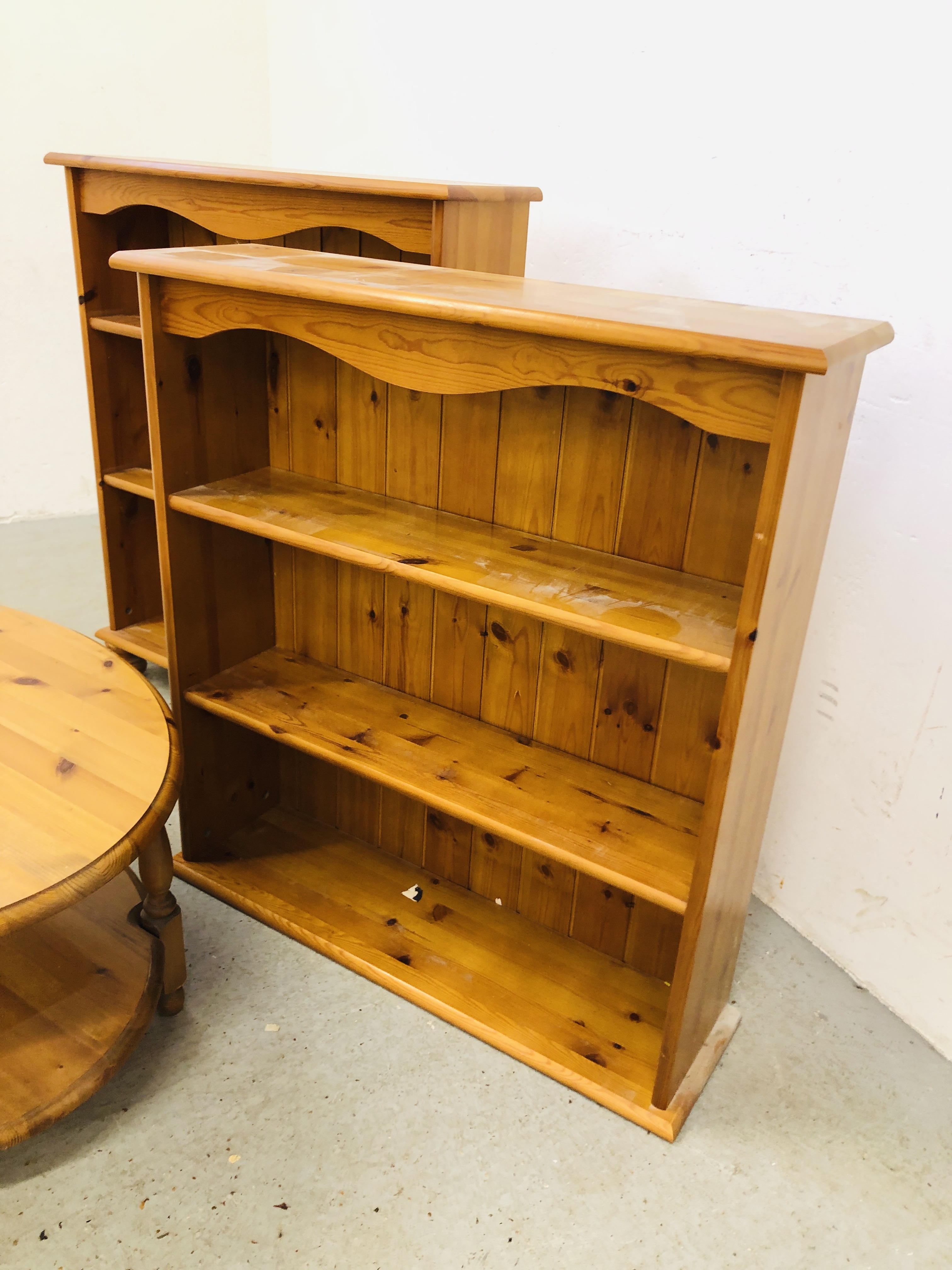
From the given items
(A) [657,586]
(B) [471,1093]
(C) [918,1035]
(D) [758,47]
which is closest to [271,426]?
(A) [657,586]

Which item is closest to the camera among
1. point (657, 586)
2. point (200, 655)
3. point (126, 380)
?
point (657, 586)

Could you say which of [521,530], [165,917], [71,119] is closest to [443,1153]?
[165,917]

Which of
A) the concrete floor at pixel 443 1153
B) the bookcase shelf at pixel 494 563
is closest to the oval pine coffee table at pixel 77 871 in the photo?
the concrete floor at pixel 443 1153

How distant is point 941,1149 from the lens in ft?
5.76

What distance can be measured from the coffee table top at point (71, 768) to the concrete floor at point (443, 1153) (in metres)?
0.55

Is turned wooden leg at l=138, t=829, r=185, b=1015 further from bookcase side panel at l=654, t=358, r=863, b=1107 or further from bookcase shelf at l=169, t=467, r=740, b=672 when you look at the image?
bookcase side panel at l=654, t=358, r=863, b=1107

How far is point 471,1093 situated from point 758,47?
6.95ft

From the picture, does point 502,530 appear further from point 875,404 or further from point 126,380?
point 126,380

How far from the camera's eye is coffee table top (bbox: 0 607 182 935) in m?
1.45

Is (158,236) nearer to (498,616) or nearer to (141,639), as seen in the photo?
(141,639)

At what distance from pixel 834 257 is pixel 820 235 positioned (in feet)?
0.18

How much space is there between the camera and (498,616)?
200 centimetres

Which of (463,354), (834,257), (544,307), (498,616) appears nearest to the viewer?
(544,307)

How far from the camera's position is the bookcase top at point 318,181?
1.94 metres
